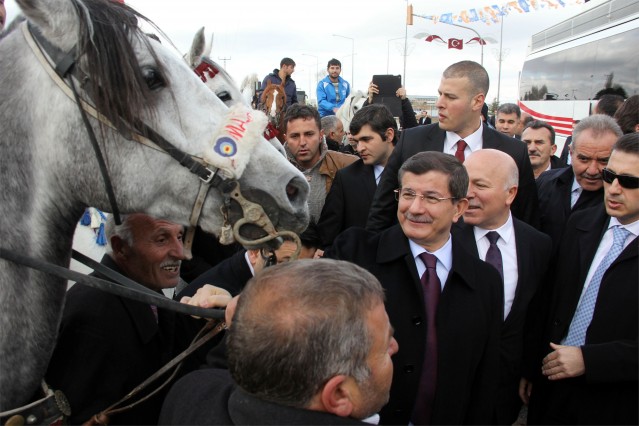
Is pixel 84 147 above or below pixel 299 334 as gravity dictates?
above

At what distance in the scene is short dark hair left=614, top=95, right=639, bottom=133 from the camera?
173 inches

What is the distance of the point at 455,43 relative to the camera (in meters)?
20.7

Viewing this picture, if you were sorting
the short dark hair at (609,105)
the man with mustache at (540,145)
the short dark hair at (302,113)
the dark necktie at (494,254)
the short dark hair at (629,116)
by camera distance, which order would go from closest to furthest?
1. the dark necktie at (494,254)
2. the short dark hair at (629,116)
3. the short dark hair at (302,113)
4. the man with mustache at (540,145)
5. the short dark hair at (609,105)

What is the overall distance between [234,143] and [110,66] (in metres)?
0.42

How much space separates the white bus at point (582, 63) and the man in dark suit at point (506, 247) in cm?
784

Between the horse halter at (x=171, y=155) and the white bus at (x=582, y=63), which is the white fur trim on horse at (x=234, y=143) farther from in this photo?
the white bus at (x=582, y=63)

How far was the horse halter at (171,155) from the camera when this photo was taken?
152cm

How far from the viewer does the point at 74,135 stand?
154 cm

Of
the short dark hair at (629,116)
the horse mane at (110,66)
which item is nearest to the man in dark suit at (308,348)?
the horse mane at (110,66)

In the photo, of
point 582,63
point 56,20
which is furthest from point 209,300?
point 582,63

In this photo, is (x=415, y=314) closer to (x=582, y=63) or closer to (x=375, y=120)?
(x=375, y=120)

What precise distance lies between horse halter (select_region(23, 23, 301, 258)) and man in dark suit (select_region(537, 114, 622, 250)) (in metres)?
2.34

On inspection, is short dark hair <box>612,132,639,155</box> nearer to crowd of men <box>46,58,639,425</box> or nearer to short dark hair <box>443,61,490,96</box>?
crowd of men <box>46,58,639,425</box>

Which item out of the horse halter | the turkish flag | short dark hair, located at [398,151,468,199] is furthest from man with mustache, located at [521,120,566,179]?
the turkish flag
